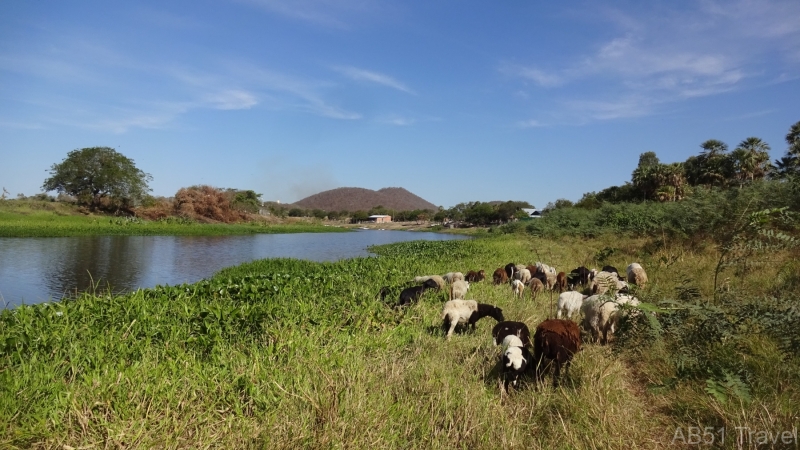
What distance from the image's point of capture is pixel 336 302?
7.36 metres

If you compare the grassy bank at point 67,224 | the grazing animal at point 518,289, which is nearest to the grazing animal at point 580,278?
the grazing animal at point 518,289

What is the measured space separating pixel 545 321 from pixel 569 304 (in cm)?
280

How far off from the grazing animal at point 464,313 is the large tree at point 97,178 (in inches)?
2405

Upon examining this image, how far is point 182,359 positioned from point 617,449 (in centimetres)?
413

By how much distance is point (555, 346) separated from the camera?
4.88 meters

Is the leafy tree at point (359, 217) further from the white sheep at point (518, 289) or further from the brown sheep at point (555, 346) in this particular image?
the brown sheep at point (555, 346)

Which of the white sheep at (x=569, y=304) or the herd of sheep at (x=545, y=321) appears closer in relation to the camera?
the herd of sheep at (x=545, y=321)

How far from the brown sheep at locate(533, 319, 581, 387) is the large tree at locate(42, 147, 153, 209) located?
6300cm

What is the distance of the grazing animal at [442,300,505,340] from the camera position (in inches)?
264

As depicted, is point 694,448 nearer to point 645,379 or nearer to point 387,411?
point 645,379

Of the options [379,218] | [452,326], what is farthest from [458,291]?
[379,218]

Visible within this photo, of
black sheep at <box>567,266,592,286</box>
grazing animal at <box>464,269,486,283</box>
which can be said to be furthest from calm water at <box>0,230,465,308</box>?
black sheep at <box>567,266,592,286</box>

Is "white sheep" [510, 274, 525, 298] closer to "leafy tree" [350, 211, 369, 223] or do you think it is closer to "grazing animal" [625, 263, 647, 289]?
"grazing animal" [625, 263, 647, 289]

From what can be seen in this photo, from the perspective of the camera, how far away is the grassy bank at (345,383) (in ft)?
10.3
